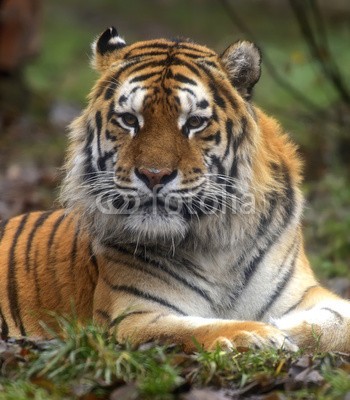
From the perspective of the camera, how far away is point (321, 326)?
16.7ft

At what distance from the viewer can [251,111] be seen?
5.50 m

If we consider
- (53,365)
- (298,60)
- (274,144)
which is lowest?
(53,365)

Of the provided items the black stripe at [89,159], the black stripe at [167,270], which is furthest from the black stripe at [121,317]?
the black stripe at [89,159]

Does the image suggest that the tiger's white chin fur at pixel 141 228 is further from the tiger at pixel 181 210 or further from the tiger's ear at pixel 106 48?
the tiger's ear at pixel 106 48

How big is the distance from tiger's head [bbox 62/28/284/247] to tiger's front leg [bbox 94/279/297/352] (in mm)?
321

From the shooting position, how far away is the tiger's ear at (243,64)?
17.8 ft

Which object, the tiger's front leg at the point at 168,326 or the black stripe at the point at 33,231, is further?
the black stripe at the point at 33,231

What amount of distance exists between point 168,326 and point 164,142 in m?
0.87

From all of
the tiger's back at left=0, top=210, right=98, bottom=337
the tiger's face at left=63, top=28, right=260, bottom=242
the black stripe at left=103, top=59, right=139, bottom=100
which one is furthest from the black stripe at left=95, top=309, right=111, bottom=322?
the black stripe at left=103, top=59, right=139, bottom=100

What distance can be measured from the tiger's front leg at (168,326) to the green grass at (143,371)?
0.14m

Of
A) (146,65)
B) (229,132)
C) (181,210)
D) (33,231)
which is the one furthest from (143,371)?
(33,231)

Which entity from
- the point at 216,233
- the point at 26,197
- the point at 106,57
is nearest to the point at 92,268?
the point at 216,233

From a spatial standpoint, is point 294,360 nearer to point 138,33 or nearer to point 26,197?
point 26,197

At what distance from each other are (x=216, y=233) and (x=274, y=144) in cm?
66
